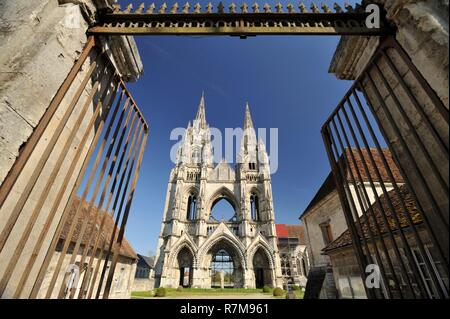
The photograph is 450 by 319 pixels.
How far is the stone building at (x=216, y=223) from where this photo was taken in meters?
27.4

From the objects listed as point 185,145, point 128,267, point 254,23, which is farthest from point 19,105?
point 185,145

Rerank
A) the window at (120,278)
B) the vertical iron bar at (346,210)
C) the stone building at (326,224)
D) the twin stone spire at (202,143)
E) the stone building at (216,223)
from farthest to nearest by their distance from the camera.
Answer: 1. the twin stone spire at (202,143)
2. the stone building at (216,223)
3. the window at (120,278)
4. the stone building at (326,224)
5. the vertical iron bar at (346,210)

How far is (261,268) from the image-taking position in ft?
96.5

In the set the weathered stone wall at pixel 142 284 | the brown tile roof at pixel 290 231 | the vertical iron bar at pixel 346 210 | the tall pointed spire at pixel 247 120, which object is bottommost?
the weathered stone wall at pixel 142 284

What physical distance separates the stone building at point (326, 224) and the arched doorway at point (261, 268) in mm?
17179

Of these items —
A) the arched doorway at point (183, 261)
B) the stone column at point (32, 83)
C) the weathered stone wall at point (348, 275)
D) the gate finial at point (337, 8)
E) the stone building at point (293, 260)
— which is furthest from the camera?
the stone building at point (293, 260)

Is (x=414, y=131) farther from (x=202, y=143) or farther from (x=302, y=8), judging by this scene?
(x=202, y=143)

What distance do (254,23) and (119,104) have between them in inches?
84.7

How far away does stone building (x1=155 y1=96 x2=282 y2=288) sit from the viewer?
27.4 metres

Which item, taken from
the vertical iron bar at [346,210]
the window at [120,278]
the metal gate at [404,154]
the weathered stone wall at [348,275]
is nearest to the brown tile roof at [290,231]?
the window at [120,278]

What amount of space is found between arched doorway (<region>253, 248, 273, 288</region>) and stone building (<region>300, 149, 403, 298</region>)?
56.4 feet

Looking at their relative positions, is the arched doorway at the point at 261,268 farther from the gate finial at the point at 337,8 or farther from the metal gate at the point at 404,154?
the gate finial at the point at 337,8

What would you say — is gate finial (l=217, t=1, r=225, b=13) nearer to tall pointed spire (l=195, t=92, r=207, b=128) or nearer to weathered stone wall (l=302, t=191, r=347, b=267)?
weathered stone wall (l=302, t=191, r=347, b=267)

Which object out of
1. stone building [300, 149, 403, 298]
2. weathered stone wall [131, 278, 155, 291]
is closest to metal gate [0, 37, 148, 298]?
stone building [300, 149, 403, 298]
